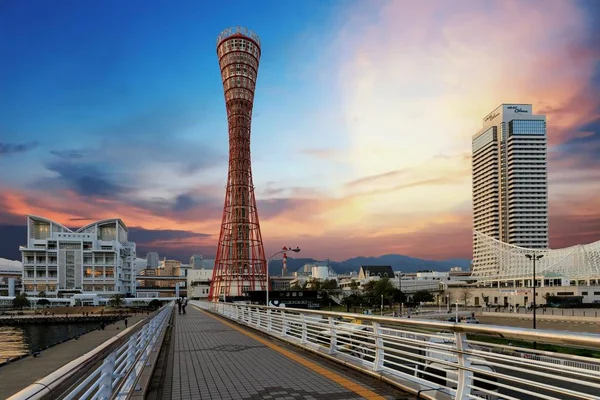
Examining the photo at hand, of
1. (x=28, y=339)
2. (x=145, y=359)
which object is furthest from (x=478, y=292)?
(x=145, y=359)

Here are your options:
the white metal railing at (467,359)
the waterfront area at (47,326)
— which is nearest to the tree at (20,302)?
the waterfront area at (47,326)

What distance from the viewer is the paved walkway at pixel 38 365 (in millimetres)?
27062

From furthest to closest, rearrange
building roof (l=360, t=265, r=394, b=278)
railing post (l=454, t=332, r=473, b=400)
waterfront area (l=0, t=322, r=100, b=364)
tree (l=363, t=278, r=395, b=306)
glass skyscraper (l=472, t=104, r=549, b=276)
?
building roof (l=360, t=265, r=394, b=278) → glass skyscraper (l=472, t=104, r=549, b=276) → tree (l=363, t=278, r=395, b=306) → waterfront area (l=0, t=322, r=100, b=364) → railing post (l=454, t=332, r=473, b=400)

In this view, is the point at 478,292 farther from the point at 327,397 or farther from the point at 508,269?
the point at 327,397

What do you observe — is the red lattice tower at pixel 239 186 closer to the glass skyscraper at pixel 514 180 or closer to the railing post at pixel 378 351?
the railing post at pixel 378 351

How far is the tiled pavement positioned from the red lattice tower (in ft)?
158

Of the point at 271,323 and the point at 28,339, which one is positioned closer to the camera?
the point at 271,323

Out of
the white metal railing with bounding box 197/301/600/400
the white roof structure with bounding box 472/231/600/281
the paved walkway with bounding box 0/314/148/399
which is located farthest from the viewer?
the white roof structure with bounding box 472/231/600/281

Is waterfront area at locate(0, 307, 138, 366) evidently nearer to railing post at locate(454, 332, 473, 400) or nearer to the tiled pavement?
the tiled pavement

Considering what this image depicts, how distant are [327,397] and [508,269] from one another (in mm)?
144423

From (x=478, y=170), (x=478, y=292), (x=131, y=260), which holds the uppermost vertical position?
(x=478, y=170)

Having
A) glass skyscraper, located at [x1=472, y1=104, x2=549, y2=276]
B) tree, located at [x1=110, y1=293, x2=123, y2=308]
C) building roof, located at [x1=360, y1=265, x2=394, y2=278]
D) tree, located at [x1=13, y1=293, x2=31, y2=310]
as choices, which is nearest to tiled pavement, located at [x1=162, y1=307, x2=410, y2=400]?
tree, located at [x1=110, y1=293, x2=123, y2=308]

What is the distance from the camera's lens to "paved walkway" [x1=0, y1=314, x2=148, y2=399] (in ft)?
88.8

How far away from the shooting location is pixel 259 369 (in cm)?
920
